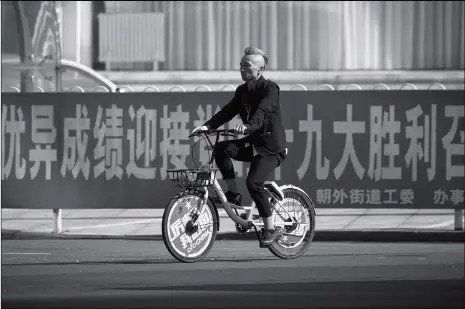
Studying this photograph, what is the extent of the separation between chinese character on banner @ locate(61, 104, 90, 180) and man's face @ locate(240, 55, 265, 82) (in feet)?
17.3

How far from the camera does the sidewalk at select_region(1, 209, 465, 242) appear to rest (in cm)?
1366

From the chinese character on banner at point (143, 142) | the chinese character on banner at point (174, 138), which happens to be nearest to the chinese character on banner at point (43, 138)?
the chinese character on banner at point (143, 142)

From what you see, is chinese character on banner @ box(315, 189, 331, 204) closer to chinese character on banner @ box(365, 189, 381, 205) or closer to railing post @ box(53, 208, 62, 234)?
chinese character on banner @ box(365, 189, 381, 205)

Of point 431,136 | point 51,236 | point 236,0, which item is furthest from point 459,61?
point 51,236

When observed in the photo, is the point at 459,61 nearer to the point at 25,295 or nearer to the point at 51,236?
the point at 51,236

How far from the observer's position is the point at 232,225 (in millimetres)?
14641

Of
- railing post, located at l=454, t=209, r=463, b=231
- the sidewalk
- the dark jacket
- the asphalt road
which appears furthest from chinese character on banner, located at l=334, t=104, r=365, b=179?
the dark jacket

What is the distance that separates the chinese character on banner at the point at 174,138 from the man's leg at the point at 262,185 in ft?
13.9

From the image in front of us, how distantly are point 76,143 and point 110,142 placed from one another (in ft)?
1.35

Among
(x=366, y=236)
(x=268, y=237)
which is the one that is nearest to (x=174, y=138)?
(x=366, y=236)

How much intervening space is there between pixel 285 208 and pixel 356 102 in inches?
156

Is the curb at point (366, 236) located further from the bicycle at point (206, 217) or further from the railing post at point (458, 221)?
the bicycle at point (206, 217)

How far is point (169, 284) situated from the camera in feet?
29.7

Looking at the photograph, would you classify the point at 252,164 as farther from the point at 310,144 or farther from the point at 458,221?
the point at 458,221
